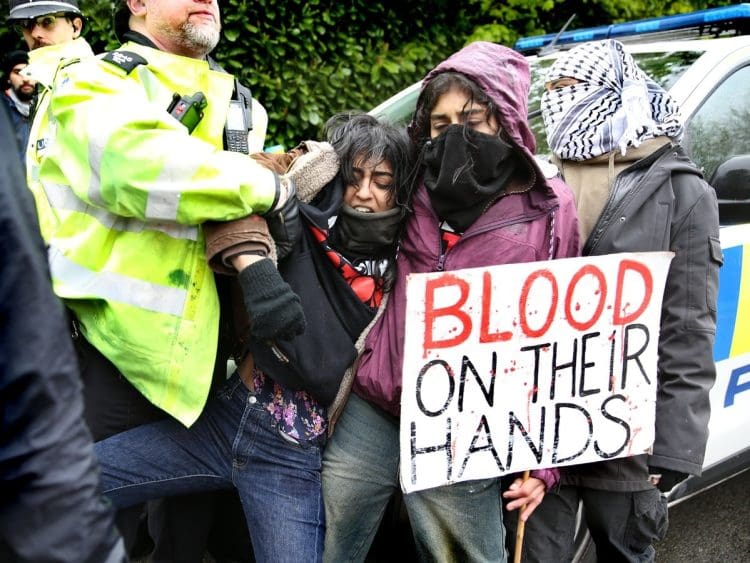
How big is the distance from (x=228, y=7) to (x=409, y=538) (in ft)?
12.2

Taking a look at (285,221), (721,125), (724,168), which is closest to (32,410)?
(285,221)

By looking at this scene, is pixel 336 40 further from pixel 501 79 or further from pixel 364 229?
pixel 364 229

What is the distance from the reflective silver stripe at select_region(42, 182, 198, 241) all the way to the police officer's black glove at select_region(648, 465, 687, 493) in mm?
1411

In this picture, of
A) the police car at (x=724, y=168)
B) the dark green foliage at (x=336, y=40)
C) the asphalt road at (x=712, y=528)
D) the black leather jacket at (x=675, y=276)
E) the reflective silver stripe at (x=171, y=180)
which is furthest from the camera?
the dark green foliage at (x=336, y=40)

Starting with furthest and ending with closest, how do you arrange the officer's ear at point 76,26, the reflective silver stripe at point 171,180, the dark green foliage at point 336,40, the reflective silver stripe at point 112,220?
the dark green foliage at point 336,40 → the officer's ear at point 76,26 → the reflective silver stripe at point 112,220 → the reflective silver stripe at point 171,180

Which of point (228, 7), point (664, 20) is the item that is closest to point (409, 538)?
point (664, 20)

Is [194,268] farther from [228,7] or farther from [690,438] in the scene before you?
[228,7]

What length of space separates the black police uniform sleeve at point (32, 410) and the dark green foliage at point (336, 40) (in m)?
4.14

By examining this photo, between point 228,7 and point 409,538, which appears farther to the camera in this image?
point 228,7

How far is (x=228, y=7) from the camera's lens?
4.98 m

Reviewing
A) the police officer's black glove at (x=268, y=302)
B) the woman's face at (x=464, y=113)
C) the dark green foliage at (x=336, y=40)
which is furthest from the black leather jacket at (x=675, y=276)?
the dark green foliage at (x=336, y=40)

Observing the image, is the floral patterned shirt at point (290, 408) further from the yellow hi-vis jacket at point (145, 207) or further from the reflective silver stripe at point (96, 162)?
the reflective silver stripe at point (96, 162)

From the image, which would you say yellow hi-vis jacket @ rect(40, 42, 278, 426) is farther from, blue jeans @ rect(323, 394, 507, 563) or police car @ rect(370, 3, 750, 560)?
police car @ rect(370, 3, 750, 560)

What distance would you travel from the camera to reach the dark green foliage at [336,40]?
507cm
